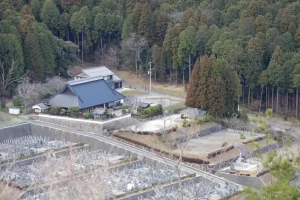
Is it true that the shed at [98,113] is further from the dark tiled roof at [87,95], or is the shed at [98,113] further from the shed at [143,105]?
the shed at [143,105]

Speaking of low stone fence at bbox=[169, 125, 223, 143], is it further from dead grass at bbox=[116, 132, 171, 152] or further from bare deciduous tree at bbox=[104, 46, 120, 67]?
bare deciduous tree at bbox=[104, 46, 120, 67]

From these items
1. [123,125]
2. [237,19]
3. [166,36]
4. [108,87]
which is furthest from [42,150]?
[237,19]

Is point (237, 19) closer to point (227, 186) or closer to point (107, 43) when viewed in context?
point (107, 43)

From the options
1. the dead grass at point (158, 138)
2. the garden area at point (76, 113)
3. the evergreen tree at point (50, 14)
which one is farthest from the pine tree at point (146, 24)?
the dead grass at point (158, 138)

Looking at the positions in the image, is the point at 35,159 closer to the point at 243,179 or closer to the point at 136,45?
the point at 243,179

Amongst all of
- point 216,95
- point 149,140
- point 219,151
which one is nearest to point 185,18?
point 216,95

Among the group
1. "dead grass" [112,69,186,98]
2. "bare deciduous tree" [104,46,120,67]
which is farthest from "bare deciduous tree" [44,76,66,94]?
"bare deciduous tree" [104,46,120,67]
